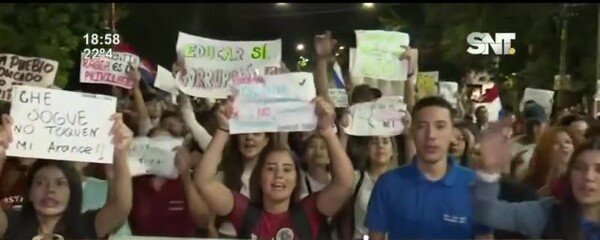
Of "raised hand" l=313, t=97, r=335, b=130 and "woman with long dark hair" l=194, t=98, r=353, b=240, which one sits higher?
"raised hand" l=313, t=97, r=335, b=130

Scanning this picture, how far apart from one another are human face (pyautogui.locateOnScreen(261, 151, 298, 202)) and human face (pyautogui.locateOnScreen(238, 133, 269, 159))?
0.12 feet

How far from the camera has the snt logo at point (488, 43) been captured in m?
2.69

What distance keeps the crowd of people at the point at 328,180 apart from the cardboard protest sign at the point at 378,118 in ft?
0.07

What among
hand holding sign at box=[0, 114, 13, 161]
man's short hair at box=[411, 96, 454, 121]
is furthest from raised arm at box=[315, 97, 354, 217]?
hand holding sign at box=[0, 114, 13, 161]

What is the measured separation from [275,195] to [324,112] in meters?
0.28

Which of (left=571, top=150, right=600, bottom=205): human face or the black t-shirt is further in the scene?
the black t-shirt

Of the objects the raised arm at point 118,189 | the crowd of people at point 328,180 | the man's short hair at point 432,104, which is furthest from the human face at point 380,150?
the raised arm at point 118,189

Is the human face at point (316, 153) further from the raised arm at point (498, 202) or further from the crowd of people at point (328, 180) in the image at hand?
the raised arm at point (498, 202)

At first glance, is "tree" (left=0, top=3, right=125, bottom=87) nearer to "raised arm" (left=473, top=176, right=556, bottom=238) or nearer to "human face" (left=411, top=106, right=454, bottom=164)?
"human face" (left=411, top=106, right=454, bottom=164)

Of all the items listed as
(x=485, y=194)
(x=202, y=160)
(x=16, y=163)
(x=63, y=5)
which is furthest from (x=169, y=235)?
(x=485, y=194)

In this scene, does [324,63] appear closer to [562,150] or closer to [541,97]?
[541,97]

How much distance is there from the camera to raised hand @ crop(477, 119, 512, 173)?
2705 millimetres

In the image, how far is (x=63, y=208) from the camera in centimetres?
277

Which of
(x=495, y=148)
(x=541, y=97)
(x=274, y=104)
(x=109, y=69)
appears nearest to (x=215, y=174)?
(x=274, y=104)
